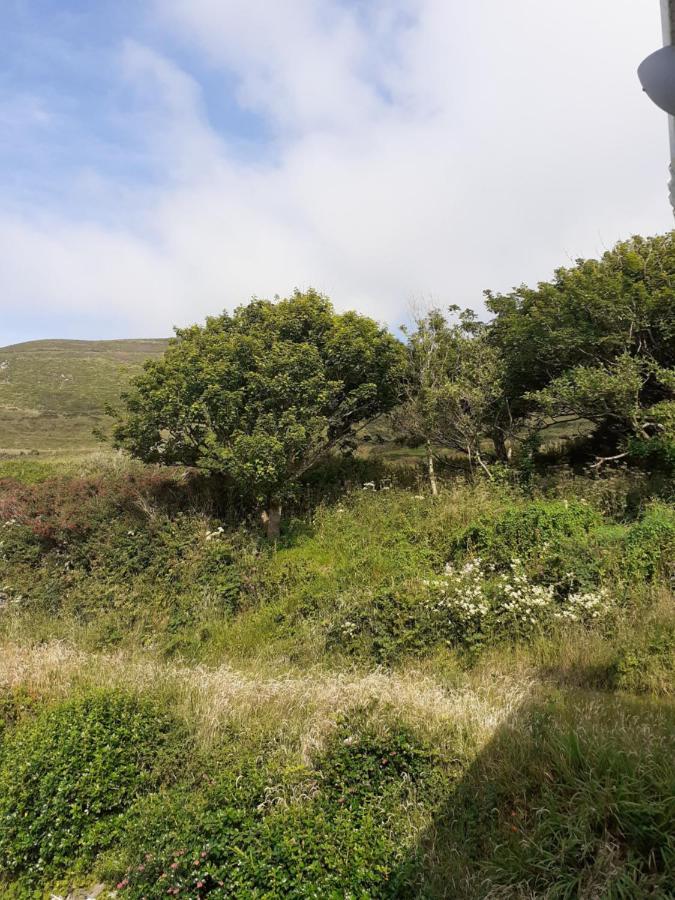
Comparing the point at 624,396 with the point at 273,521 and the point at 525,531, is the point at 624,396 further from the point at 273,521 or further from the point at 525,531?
the point at 273,521

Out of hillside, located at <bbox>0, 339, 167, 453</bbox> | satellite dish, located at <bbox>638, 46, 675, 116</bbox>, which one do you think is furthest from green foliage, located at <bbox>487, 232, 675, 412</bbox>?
hillside, located at <bbox>0, 339, 167, 453</bbox>

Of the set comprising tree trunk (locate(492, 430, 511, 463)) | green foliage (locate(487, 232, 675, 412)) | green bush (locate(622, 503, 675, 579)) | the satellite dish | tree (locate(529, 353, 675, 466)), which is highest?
green foliage (locate(487, 232, 675, 412))

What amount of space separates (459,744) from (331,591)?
4278mm

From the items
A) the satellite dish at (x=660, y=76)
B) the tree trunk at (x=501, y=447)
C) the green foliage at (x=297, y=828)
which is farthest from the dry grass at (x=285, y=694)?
the tree trunk at (x=501, y=447)

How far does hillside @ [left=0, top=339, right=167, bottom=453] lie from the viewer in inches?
1652

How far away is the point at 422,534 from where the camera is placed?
360 inches

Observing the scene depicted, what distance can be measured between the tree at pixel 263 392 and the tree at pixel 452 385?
2.47 ft

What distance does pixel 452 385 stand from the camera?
37.1ft

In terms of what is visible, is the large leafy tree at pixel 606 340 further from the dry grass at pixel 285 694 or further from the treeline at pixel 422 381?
the dry grass at pixel 285 694

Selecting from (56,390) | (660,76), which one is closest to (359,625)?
(660,76)

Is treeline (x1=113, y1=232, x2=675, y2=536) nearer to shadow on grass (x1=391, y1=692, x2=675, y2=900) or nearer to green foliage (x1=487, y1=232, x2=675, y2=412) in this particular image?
green foliage (x1=487, y1=232, x2=675, y2=412)

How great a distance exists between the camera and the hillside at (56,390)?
138 feet

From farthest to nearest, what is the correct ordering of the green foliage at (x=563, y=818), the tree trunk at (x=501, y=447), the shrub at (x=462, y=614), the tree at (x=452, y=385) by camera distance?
the tree trunk at (x=501, y=447) → the tree at (x=452, y=385) → the shrub at (x=462, y=614) → the green foliage at (x=563, y=818)

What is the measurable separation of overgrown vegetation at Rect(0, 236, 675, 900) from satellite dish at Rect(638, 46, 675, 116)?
3.38m
